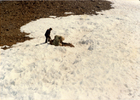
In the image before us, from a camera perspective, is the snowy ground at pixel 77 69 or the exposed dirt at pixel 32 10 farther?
the exposed dirt at pixel 32 10

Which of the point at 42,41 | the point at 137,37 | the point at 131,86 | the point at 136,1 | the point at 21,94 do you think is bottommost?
the point at 21,94

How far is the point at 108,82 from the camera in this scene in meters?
7.03

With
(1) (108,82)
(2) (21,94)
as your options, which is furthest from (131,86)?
(2) (21,94)

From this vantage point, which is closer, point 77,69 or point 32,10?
point 77,69

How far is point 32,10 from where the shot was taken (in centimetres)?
1922

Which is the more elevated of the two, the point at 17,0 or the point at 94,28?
the point at 17,0

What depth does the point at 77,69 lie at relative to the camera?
26.4ft

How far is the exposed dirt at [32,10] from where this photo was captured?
15421 mm

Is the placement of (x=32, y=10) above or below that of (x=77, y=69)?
above

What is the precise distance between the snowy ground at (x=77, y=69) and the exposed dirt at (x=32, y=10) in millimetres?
4672

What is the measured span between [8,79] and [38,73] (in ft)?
5.57

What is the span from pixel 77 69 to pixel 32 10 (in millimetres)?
14481

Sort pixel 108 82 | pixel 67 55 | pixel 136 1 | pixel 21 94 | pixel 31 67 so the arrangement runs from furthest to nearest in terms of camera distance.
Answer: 1. pixel 136 1
2. pixel 67 55
3. pixel 31 67
4. pixel 108 82
5. pixel 21 94

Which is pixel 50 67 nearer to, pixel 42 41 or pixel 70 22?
pixel 42 41
